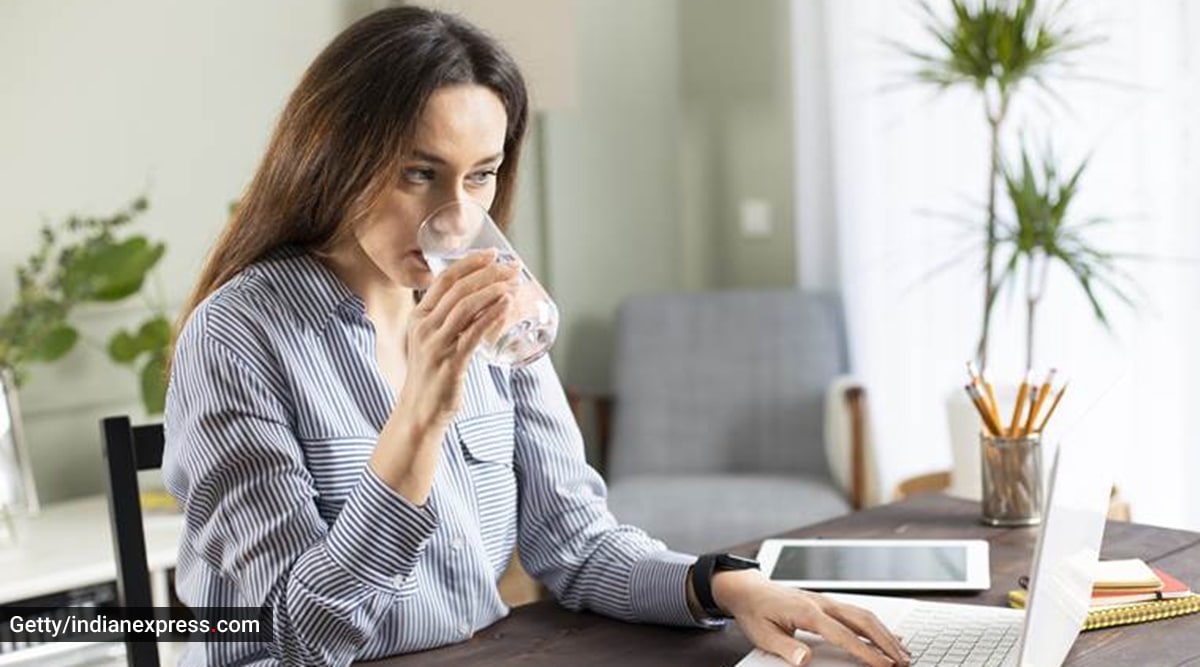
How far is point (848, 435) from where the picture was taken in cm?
383

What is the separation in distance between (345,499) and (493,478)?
0.22 m

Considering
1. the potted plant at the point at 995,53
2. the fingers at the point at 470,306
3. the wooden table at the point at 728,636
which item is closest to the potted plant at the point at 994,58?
the potted plant at the point at 995,53

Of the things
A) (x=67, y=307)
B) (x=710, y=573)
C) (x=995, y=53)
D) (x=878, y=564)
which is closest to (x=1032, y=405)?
(x=878, y=564)

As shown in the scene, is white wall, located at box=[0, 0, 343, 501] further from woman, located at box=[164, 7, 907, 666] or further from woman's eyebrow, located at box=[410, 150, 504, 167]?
woman's eyebrow, located at box=[410, 150, 504, 167]

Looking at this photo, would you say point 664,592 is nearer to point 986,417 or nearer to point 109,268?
point 986,417

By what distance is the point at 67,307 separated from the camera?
132 inches

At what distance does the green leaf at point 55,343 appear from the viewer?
11.1ft

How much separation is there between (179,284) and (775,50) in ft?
5.39

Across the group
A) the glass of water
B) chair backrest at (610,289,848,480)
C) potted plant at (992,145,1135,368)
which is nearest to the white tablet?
the glass of water

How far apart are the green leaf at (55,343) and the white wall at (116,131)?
→ 0.17 m

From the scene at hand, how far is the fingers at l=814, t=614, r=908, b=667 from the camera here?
58.3 inches

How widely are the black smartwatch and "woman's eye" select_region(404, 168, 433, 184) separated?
1.57 feet

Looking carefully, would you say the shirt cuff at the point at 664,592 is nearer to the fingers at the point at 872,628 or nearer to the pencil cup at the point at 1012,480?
the fingers at the point at 872,628

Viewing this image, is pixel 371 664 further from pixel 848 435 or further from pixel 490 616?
pixel 848 435
